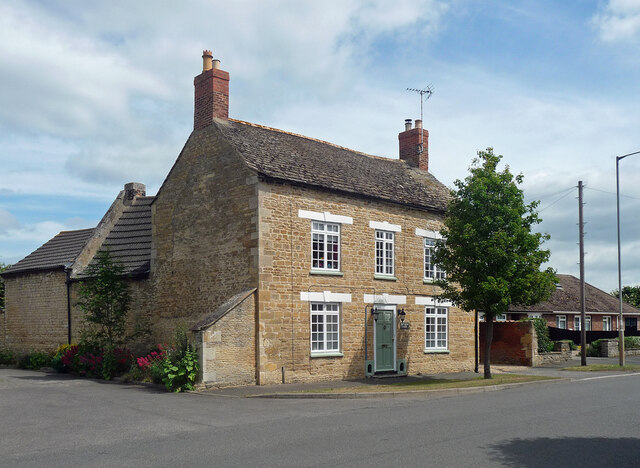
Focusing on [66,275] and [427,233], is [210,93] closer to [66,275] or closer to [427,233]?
[427,233]

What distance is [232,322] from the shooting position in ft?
61.5

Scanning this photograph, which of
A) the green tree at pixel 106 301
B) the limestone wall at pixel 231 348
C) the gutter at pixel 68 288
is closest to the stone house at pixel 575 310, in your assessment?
the green tree at pixel 106 301

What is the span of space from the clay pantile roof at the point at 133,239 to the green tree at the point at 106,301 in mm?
682

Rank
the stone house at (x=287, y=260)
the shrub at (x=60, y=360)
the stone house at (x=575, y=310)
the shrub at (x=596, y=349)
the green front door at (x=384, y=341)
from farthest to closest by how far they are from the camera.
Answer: the stone house at (x=575, y=310) < the shrub at (x=596, y=349) < the shrub at (x=60, y=360) < the green front door at (x=384, y=341) < the stone house at (x=287, y=260)

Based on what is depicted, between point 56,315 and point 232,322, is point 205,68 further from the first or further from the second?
point 56,315

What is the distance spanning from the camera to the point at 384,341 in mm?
23281

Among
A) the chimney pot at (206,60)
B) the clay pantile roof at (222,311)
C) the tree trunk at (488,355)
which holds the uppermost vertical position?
the chimney pot at (206,60)

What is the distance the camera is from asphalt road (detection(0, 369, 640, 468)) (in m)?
8.90

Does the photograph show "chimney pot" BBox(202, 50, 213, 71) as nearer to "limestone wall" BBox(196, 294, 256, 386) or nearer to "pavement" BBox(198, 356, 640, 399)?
"limestone wall" BBox(196, 294, 256, 386)

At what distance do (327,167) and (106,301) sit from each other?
975 cm

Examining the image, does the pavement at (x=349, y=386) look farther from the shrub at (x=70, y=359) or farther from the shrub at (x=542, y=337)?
the shrub at (x=70, y=359)

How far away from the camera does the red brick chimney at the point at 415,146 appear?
30.3 m

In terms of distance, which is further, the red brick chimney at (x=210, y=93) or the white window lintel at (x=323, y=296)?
the red brick chimney at (x=210, y=93)

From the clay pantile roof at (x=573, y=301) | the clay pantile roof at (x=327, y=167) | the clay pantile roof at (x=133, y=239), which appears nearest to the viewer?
the clay pantile roof at (x=327, y=167)
